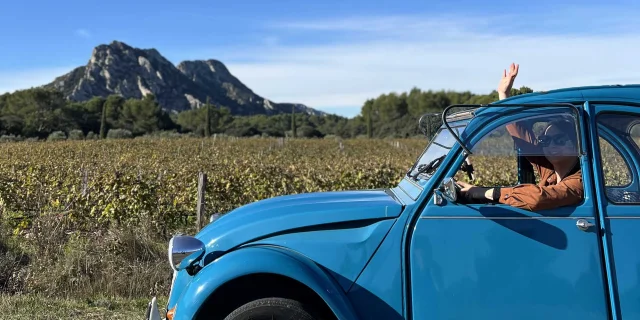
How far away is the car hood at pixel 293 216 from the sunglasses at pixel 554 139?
0.94m

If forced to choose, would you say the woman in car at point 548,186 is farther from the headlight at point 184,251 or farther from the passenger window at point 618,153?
the headlight at point 184,251

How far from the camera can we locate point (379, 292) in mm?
2834

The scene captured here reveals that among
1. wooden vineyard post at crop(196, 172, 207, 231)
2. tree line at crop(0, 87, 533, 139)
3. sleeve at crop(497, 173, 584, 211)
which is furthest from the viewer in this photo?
tree line at crop(0, 87, 533, 139)

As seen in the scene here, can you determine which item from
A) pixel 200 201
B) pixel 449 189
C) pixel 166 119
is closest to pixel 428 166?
pixel 449 189

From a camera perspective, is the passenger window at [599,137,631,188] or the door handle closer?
the door handle

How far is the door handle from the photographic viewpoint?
2.75 meters

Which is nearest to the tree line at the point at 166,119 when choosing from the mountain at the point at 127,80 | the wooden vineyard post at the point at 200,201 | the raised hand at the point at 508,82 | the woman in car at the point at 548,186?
the wooden vineyard post at the point at 200,201

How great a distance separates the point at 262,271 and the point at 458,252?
1.10 metres

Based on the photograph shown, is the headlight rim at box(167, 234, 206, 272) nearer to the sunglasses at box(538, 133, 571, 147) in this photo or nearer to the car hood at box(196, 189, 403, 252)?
the car hood at box(196, 189, 403, 252)

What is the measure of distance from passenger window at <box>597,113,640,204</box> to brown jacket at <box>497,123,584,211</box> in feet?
0.55

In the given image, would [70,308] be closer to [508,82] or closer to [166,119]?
[508,82]

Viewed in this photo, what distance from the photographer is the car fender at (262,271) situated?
9.08 feet

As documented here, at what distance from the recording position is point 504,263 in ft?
9.07

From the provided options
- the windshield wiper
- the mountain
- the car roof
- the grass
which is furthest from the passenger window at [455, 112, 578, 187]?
the mountain
